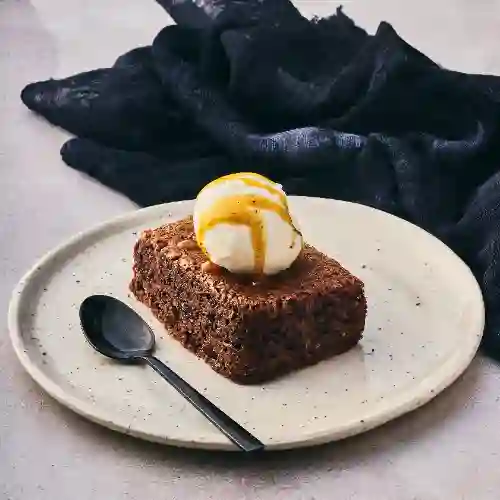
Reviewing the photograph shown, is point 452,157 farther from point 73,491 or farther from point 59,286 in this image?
point 73,491

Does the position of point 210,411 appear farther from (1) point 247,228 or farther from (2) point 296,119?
(2) point 296,119

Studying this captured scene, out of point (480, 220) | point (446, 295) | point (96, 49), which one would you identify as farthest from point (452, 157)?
point (96, 49)

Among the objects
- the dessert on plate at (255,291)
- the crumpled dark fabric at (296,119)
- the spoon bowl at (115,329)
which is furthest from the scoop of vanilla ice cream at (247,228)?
the crumpled dark fabric at (296,119)

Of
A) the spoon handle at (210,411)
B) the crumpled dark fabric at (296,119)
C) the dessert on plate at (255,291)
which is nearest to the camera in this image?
the spoon handle at (210,411)

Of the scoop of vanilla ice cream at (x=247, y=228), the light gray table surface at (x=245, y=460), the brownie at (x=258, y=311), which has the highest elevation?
the scoop of vanilla ice cream at (x=247, y=228)

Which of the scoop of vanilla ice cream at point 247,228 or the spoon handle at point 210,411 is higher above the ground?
the scoop of vanilla ice cream at point 247,228

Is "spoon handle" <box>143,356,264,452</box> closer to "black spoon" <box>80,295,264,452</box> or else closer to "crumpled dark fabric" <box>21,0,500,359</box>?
"black spoon" <box>80,295,264,452</box>

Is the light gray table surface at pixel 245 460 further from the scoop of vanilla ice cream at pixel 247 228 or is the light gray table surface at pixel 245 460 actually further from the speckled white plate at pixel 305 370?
the scoop of vanilla ice cream at pixel 247 228
